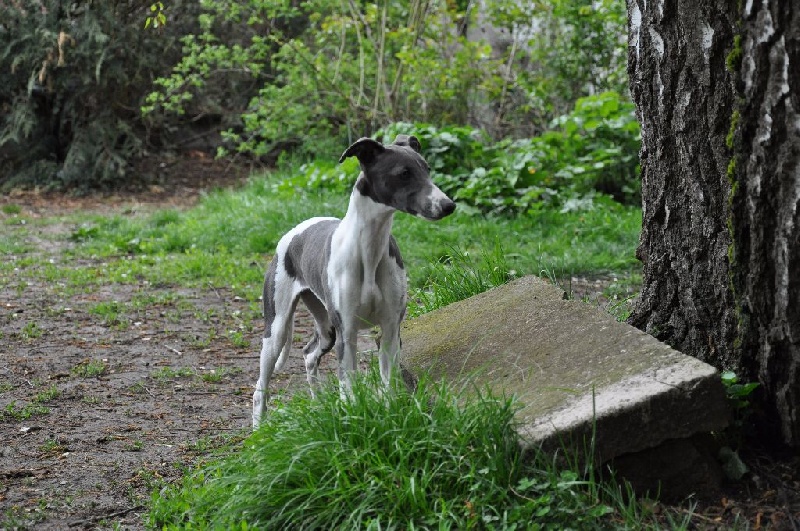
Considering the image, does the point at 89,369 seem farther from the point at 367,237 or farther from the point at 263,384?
the point at 367,237

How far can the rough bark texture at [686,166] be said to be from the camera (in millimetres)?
3789

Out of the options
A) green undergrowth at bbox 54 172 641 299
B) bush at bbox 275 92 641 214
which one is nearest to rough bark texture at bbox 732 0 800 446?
green undergrowth at bbox 54 172 641 299

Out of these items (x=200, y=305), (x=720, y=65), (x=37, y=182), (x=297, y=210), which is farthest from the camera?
(x=37, y=182)

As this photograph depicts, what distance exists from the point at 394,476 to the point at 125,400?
9.17 ft

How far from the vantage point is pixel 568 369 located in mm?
3904

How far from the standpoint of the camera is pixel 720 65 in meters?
3.75

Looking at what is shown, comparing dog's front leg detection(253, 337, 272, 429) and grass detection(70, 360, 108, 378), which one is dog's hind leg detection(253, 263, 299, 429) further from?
grass detection(70, 360, 108, 378)

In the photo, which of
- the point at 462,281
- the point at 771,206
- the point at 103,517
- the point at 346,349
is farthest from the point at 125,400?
the point at 771,206

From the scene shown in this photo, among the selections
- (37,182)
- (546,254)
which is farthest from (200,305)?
(37,182)

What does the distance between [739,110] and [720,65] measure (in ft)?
0.93

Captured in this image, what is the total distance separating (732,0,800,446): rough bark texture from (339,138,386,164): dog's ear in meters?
1.50

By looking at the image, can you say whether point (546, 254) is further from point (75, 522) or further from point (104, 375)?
point (75, 522)

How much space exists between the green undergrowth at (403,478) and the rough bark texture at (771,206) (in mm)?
774

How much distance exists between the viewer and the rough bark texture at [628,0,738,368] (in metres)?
3.79
